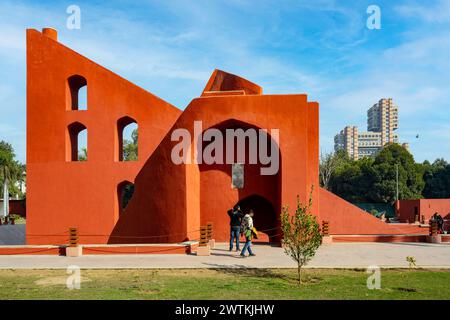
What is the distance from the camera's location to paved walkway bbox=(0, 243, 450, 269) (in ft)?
38.2

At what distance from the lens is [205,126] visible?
54.4 ft

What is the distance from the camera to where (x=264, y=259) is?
12797mm

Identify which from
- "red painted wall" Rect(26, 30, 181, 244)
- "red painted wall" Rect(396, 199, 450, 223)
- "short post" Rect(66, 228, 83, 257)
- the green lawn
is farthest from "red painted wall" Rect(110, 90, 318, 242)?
"red painted wall" Rect(396, 199, 450, 223)

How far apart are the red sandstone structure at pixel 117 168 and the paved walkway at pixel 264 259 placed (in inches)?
123

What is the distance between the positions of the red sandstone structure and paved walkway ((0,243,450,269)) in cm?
312

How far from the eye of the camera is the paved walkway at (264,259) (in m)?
11.6

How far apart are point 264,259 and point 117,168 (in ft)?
34.6

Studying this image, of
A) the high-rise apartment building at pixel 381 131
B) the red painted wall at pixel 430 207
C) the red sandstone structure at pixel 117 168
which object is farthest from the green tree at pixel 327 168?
the high-rise apartment building at pixel 381 131

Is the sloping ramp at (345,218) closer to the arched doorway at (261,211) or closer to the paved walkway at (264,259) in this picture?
the arched doorway at (261,211)

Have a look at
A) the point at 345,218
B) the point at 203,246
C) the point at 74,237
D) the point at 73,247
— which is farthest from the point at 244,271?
the point at 345,218

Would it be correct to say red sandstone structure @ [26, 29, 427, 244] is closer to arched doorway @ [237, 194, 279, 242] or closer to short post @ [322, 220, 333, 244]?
arched doorway @ [237, 194, 279, 242]

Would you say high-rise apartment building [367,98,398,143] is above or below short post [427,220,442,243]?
above

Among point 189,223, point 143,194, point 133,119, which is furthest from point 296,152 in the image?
point 133,119

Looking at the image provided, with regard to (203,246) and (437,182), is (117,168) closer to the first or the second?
(203,246)
